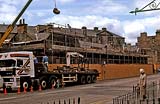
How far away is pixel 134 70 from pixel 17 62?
3641 cm

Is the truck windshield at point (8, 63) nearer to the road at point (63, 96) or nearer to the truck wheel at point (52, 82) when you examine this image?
the road at point (63, 96)

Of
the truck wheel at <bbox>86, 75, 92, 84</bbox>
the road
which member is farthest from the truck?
the truck wheel at <bbox>86, 75, 92, 84</bbox>

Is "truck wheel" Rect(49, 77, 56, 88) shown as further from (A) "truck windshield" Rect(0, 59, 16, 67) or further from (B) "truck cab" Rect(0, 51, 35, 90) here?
(A) "truck windshield" Rect(0, 59, 16, 67)

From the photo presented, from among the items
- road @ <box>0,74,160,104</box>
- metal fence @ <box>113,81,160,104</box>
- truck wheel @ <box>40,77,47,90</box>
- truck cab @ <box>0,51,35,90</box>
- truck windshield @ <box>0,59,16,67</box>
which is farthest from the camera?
truck wheel @ <box>40,77,47,90</box>

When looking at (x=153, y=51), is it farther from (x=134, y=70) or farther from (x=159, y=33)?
(x=134, y=70)

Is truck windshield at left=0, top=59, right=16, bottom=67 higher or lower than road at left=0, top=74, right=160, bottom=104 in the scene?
higher

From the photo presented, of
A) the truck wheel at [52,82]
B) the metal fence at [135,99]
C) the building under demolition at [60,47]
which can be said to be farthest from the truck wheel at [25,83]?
the metal fence at [135,99]

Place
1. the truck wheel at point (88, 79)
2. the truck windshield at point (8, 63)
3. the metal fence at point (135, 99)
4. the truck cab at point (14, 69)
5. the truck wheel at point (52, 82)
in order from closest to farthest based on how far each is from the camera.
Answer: the metal fence at point (135, 99) → the truck cab at point (14, 69) → the truck windshield at point (8, 63) → the truck wheel at point (52, 82) → the truck wheel at point (88, 79)

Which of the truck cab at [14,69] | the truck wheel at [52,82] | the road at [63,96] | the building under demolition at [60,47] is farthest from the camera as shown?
the building under demolition at [60,47]

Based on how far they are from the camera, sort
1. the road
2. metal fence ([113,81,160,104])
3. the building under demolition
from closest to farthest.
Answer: metal fence ([113,81,160,104]) < the road < the building under demolition

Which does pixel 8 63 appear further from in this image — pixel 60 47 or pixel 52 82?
pixel 60 47

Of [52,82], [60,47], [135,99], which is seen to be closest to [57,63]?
[60,47]

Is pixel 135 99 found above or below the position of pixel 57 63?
below

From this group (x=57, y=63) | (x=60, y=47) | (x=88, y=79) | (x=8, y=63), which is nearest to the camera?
(x=8, y=63)
